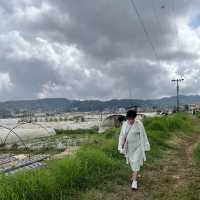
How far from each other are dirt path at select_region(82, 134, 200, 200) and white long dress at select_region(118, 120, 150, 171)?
1.75ft

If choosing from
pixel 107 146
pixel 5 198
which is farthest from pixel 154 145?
pixel 5 198

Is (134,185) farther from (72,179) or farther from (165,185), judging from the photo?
(72,179)

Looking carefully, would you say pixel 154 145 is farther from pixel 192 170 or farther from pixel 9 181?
pixel 9 181

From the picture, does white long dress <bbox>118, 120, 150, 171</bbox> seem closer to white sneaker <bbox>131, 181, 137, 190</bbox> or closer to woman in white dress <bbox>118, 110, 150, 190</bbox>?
woman in white dress <bbox>118, 110, 150, 190</bbox>

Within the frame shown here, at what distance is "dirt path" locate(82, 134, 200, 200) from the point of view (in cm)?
660

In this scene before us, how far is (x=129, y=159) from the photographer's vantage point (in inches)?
288

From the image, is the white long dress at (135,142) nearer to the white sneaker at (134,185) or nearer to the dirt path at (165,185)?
the white sneaker at (134,185)

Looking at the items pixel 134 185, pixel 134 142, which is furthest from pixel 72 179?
pixel 134 142

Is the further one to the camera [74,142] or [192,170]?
[74,142]

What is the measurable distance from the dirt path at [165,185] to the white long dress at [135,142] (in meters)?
0.53

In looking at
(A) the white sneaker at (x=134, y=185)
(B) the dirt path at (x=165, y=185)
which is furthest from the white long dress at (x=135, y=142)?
(B) the dirt path at (x=165, y=185)

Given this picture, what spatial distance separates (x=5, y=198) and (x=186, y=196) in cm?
321

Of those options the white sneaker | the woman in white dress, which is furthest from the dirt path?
the woman in white dress

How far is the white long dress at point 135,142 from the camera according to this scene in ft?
23.5
